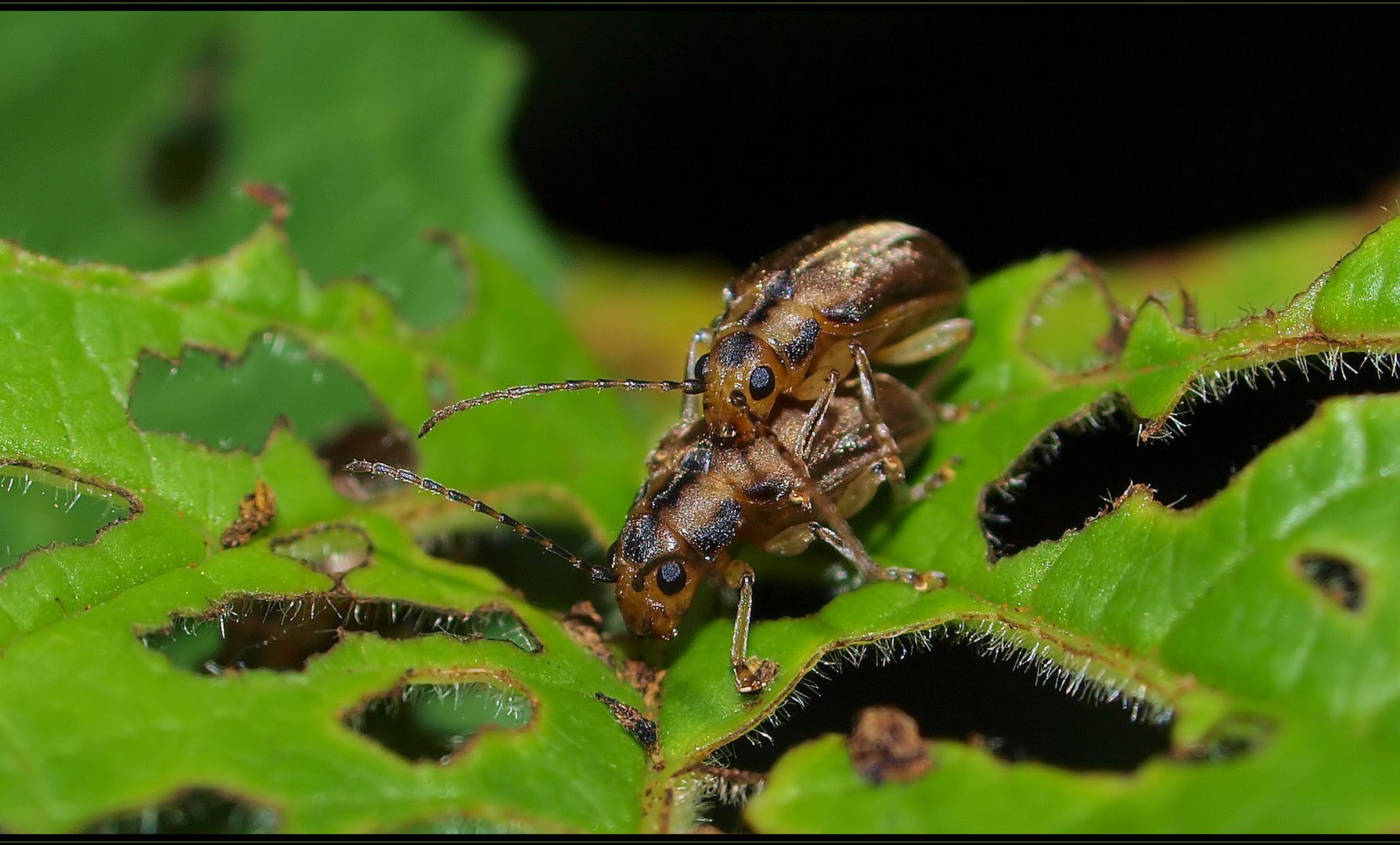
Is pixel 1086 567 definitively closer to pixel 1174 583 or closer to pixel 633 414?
pixel 1174 583

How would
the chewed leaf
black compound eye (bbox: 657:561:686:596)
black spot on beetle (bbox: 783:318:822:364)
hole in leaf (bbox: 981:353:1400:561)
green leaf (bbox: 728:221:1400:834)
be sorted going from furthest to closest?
black spot on beetle (bbox: 783:318:822:364) < black compound eye (bbox: 657:561:686:596) < hole in leaf (bbox: 981:353:1400:561) < the chewed leaf < green leaf (bbox: 728:221:1400:834)

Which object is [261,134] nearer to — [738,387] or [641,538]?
[738,387]

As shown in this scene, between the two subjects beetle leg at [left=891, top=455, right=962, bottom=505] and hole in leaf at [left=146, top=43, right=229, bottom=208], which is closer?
beetle leg at [left=891, top=455, right=962, bottom=505]

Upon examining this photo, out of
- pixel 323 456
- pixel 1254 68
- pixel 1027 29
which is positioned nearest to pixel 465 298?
pixel 323 456

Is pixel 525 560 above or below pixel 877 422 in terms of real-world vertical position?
below

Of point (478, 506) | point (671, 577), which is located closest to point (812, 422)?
point (671, 577)

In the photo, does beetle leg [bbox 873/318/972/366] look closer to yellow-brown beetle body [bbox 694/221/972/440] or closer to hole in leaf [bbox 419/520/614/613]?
yellow-brown beetle body [bbox 694/221/972/440]

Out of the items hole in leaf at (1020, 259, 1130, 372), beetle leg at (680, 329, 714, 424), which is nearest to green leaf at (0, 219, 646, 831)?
beetle leg at (680, 329, 714, 424)
